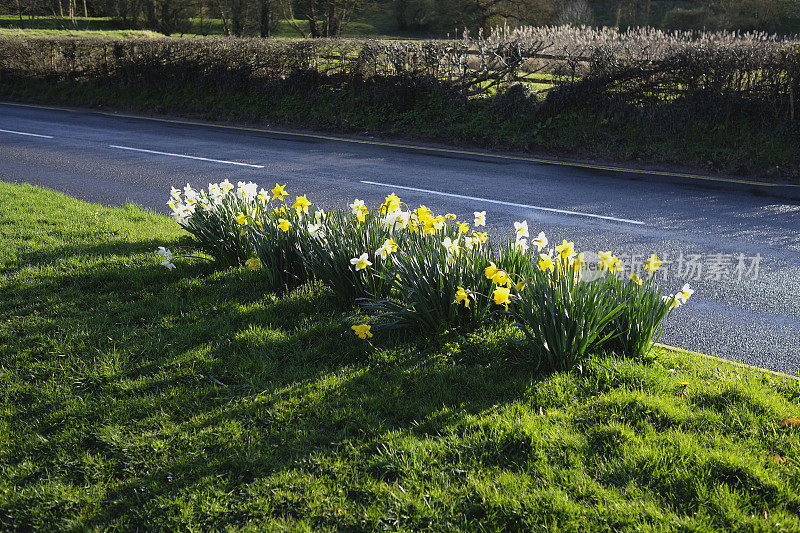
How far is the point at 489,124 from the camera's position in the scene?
1370 centimetres

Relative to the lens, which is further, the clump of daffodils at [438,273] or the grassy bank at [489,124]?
the grassy bank at [489,124]

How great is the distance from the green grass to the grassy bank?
326 inches

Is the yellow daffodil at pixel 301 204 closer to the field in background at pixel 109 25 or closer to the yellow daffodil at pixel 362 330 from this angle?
the yellow daffodil at pixel 362 330

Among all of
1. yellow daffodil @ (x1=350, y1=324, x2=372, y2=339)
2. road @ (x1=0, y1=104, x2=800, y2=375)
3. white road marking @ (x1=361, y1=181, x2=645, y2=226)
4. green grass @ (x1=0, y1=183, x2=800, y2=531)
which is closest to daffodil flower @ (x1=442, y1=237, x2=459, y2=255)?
green grass @ (x1=0, y1=183, x2=800, y2=531)

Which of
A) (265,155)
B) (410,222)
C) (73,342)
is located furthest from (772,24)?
(73,342)

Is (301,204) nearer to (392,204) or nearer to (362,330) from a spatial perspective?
(392,204)

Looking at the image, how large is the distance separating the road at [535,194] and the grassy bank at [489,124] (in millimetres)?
1180

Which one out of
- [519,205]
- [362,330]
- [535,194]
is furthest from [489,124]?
[362,330]

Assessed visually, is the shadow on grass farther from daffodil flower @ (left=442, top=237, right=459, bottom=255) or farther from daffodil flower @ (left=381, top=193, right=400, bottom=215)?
daffodil flower @ (left=381, top=193, right=400, bottom=215)

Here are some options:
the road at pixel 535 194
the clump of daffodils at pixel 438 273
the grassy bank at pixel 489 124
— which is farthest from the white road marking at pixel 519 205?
the grassy bank at pixel 489 124

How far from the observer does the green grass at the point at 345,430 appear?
2.82 metres

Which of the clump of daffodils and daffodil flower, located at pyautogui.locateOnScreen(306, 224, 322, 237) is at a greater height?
daffodil flower, located at pyautogui.locateOnScreen(306, 224, 322, 237)

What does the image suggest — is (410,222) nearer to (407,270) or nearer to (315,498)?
(407,270)

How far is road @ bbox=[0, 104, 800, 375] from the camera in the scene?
17.2ft
